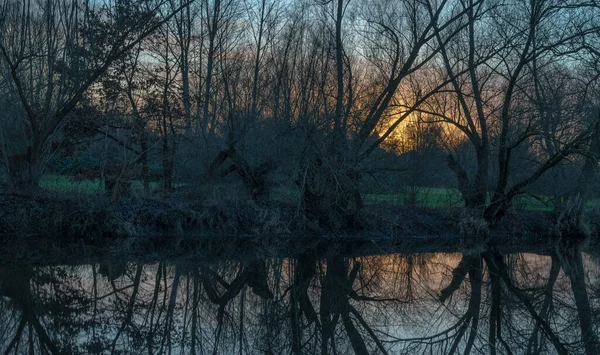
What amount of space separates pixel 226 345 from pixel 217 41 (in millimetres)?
16179

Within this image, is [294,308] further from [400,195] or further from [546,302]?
[400,195]

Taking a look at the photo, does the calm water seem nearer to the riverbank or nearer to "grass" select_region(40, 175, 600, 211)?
the riverbank

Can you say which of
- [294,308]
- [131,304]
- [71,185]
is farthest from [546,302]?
[71,185]

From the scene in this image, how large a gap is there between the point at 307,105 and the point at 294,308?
32.3ft

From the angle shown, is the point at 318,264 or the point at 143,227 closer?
the point at 318,264

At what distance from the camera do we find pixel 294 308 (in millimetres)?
9461

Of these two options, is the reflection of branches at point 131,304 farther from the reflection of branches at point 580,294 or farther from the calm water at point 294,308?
the reflection of branches at point 580,294

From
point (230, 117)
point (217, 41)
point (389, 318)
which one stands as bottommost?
point (389, 318)

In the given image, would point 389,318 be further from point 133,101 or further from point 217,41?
point 217,41

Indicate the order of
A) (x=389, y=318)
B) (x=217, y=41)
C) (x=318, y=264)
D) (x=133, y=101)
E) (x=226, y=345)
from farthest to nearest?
1. (x=217, y=41)
2. (x=133, y=101)
3. (x=318, y=264)
4. (x=389, y=318)
5. (x=226, y=345)

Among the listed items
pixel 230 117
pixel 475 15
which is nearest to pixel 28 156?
pixel 230 117

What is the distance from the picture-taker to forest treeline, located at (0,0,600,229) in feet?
57.4

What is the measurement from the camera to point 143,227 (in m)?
18.1

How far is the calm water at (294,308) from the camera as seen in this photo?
737 centimetres
